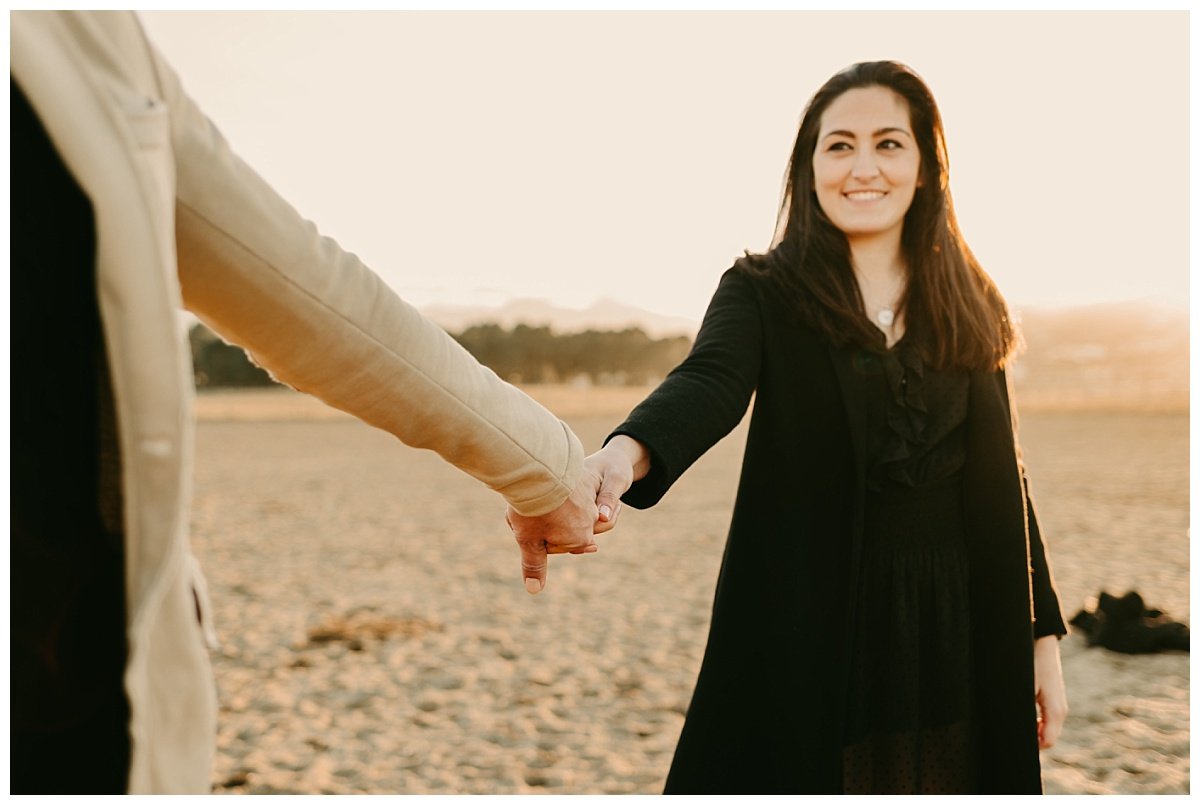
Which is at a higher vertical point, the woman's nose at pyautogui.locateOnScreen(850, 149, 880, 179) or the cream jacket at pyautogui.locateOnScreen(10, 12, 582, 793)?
the woman's nose at pyautogui.locateOnScreen(850, 149, 880, 179)

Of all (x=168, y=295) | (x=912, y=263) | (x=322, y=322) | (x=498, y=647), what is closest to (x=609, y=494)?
(x=322, y=322)

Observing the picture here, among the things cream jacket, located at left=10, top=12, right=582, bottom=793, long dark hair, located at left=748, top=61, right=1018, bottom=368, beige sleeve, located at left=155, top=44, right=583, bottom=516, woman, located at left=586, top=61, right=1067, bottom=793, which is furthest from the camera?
long dark hair, located at left=748, top=61, right=1018, bottom=368

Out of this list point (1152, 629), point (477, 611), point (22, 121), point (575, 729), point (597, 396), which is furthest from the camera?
point (597, 396)

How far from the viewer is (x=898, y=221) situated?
2.18 meters

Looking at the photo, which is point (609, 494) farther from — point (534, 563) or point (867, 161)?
point (867, 161)

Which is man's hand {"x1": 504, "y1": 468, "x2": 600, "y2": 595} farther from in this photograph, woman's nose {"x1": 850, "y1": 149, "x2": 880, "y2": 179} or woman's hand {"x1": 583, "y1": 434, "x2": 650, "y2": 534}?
woman's nose {"x1": 850, "y1": 149, "x2": 880, "y2": 179}

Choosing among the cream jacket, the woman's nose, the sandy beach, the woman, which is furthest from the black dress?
the sandy beach

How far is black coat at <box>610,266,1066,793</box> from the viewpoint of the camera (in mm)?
1934

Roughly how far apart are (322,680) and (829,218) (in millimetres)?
4702

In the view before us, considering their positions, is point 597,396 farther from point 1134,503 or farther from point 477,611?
point 477,611

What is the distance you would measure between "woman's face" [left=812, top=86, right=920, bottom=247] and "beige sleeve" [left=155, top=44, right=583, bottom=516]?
959 millimetres

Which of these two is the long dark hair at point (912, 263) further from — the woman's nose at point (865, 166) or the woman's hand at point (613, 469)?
the woman's hand at point (613, 469)

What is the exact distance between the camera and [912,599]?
6.60ft

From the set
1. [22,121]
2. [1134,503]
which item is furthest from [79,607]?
[1134,503]
